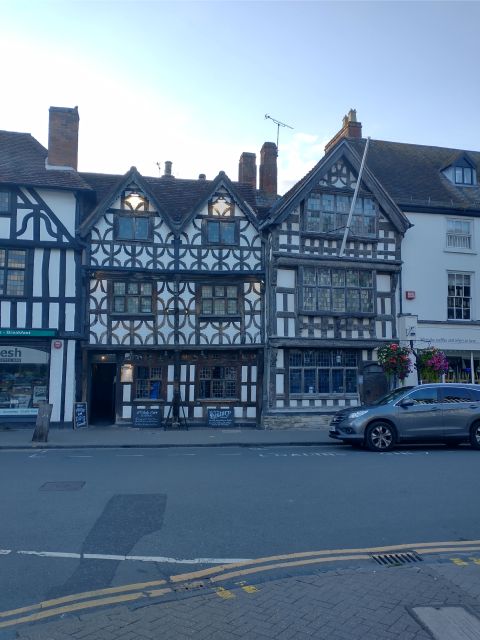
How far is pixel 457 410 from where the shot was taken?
14438 millimetres

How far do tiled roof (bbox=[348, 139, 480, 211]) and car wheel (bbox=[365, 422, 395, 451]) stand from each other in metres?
11.3

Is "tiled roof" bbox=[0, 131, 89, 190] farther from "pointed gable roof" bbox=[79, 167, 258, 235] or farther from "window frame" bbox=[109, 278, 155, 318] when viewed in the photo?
"window frame" bbox=[109, 278, 155, 318]

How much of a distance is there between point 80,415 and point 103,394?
6.88ft

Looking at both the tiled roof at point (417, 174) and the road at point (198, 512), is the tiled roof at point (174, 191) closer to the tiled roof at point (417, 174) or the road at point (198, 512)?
the tiled roof at point (417, 174)

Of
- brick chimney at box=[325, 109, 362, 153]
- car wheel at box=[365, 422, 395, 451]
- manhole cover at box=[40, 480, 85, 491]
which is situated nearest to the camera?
manhole cover at box=[40, 480, 85, 491]

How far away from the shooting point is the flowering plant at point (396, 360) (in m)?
19.5

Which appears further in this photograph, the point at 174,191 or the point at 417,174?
the point at 417,174

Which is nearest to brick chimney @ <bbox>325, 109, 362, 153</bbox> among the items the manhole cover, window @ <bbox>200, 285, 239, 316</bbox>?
window @ <bbox>200, 285, 239, 316</bbox>

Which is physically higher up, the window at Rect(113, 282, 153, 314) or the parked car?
the window at Rect(113, 282, 153, 314)

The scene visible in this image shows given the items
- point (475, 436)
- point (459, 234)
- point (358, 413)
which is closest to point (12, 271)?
point (358, 413)

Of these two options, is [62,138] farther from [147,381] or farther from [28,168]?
[147,381]

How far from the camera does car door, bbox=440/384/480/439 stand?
14375 mm

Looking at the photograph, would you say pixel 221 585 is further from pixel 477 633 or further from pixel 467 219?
pixel 467 219

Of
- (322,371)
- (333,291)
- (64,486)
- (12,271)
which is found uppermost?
(12,271)
